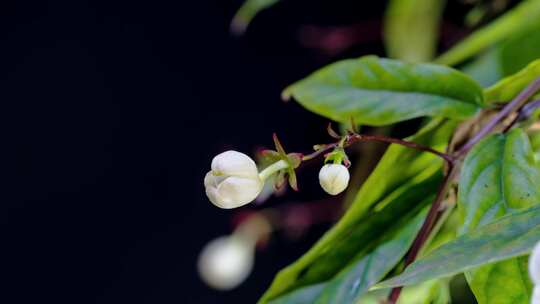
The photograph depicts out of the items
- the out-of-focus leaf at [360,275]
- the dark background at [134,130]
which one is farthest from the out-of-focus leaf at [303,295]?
the dark background at [134,130]

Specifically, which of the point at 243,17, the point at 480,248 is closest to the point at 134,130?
the point at 243,17

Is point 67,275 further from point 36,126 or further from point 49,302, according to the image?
point 36,126

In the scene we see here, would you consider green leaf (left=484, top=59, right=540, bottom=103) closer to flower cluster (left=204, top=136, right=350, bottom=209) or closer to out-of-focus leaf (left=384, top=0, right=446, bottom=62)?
flower cluster (left=204, top=136, right=350, bottom=209)

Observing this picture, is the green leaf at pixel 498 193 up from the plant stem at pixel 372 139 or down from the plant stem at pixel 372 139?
down

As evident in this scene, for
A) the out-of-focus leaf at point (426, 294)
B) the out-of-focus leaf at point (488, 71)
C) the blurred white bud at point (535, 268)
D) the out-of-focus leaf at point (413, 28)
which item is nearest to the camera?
the blurred white bud at point (535, 268)

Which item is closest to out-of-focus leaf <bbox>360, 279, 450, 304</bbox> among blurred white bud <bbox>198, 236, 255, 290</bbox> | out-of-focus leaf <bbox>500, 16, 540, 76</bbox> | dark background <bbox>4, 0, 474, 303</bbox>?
out-of-focus leaf <bbox>500, 16, 540, 76</bbox>

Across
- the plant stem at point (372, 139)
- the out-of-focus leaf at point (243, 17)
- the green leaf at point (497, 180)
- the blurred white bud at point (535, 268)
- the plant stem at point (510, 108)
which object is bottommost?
the blurred white bud at point (535, 268)

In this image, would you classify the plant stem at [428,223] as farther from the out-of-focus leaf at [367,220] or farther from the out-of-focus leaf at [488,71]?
the out-of-focus leaf at [488,71]
